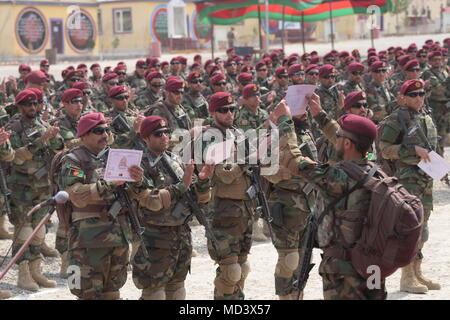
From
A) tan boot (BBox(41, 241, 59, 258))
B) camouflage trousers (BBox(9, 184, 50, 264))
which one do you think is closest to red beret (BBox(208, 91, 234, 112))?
camouflage trousers (BBox(9, 184, 50, 264))

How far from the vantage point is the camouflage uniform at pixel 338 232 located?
571 centimetres

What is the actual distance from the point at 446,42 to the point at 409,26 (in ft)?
116

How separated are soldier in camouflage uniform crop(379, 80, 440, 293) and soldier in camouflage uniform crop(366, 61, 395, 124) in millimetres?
5947

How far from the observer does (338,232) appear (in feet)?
19.1

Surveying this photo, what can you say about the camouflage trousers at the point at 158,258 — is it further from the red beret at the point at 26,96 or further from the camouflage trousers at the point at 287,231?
the red beret at the point at 26,96

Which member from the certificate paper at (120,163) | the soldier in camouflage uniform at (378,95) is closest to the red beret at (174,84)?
the certificate paper at (120,163)

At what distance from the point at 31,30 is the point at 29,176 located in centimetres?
3864

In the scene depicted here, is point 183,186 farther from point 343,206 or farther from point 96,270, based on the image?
point 343,206

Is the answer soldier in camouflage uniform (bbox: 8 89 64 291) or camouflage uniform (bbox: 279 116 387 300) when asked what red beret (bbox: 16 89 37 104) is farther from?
camouflage uniform (bbox: 279 116 387 300)

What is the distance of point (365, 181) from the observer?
566cm

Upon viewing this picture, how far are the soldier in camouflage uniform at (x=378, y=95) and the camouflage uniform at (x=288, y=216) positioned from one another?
270 inches

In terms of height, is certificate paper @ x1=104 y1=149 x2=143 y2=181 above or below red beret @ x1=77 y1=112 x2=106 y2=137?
below

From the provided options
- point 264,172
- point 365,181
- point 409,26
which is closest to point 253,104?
point 264,172

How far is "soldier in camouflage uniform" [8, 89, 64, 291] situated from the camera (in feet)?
31.7
